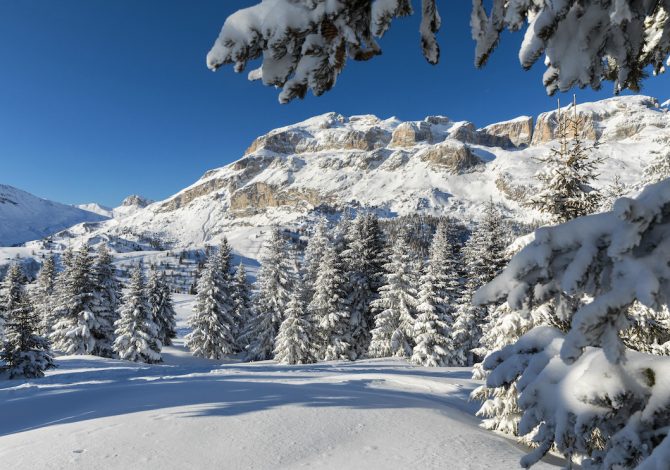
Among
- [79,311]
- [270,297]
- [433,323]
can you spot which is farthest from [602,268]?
[79,311]

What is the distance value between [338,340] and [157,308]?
2519cm

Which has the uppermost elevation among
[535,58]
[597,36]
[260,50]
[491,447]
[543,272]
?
[597,36]

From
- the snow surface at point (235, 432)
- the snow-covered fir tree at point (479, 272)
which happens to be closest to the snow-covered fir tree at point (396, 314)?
the snow-covered fir tree at point (479, 272)

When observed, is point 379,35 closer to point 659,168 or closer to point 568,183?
point 568,183

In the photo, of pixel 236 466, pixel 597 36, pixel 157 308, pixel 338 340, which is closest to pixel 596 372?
pixel 597 36

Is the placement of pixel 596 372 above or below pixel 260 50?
below

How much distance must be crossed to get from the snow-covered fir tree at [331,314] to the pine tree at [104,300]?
56.0 ft

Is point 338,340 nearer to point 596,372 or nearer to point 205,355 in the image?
point 205,355

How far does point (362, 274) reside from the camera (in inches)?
1209

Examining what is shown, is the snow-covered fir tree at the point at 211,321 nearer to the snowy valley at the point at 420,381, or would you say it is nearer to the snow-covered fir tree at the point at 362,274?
the snowy valley at the point at 420,381

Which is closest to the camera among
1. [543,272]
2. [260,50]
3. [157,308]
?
[260,50]

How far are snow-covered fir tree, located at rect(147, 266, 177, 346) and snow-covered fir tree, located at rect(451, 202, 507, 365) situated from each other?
103 ft

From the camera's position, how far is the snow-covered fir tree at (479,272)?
22.6m

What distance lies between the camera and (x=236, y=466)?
5.24 m
